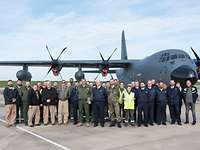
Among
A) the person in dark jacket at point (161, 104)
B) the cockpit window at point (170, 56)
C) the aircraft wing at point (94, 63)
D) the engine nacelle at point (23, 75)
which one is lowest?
the person in dark jacket at point (161, 104)

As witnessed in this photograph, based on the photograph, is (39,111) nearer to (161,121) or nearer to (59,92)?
(59,92)

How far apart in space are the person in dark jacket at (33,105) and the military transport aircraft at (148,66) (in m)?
8.26

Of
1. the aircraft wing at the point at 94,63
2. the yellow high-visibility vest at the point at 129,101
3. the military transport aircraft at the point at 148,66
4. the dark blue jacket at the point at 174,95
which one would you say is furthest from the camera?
the aircraft wing at the point at 94,63

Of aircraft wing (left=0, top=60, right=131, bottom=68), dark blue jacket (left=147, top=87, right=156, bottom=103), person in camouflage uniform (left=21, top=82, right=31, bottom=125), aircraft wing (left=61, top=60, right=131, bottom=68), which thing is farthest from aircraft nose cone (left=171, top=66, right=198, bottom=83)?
person in camouflage uniform (left=21, top=82, right=31, bottom=125)

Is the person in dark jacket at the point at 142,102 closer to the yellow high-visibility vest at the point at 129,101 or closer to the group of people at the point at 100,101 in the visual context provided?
the group of people at the point at 100,101

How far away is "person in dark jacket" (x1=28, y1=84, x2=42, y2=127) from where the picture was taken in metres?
15.1

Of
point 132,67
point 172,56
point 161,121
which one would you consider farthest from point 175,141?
point 132,67

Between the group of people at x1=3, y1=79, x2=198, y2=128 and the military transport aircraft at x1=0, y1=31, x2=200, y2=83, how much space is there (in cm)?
469

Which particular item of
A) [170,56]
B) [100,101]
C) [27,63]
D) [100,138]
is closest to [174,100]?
[100,101]

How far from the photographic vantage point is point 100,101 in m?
14.9

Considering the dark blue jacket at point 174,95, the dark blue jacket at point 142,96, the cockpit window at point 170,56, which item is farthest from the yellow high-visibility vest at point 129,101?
the cockpit window at point 170,56

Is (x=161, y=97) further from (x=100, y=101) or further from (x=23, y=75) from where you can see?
(x=23, y=75)

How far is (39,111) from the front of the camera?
15.5 metres

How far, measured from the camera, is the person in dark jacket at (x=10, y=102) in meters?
15.0
